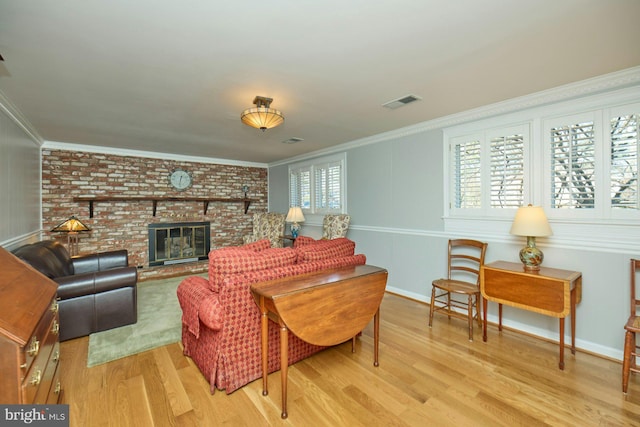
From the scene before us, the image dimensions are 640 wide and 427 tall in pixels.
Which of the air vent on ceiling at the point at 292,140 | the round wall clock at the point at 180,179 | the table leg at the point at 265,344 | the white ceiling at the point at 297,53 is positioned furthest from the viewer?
the round wall clock at the point at 180,179

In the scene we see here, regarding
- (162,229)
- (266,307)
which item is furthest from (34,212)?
(266,307)

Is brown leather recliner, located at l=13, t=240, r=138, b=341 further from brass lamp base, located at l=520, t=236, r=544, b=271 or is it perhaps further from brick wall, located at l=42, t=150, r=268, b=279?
brass lamp base, located at l=520, t=236, r=544, b=271

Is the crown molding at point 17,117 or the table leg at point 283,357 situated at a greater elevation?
the crown molding at point 17,117

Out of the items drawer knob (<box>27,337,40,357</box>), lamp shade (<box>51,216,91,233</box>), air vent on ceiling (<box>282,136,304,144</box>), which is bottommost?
drawer knob (<box>27,337,40,357</box>)

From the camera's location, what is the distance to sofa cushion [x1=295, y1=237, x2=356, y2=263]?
230 cm

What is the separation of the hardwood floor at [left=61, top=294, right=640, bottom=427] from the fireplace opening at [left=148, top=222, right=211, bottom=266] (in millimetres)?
2748

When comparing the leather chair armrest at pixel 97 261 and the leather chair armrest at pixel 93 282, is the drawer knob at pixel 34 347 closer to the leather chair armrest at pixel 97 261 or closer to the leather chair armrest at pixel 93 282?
the leather chair armrest at pixel 93 282

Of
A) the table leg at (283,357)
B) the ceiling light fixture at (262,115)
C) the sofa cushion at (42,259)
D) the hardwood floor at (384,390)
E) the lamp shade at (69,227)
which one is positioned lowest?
the hardwood floor at (384,390)

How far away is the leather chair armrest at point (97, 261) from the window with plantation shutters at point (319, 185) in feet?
10.3

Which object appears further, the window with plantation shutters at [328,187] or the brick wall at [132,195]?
the window with plantation shutters at [328,187]

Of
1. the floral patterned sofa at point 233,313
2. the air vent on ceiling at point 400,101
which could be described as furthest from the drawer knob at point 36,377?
the air vent on ceiling at point 400,101

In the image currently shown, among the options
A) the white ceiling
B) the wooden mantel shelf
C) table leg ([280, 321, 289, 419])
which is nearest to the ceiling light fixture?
the white ceiling

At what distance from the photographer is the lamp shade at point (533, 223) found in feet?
7.97
